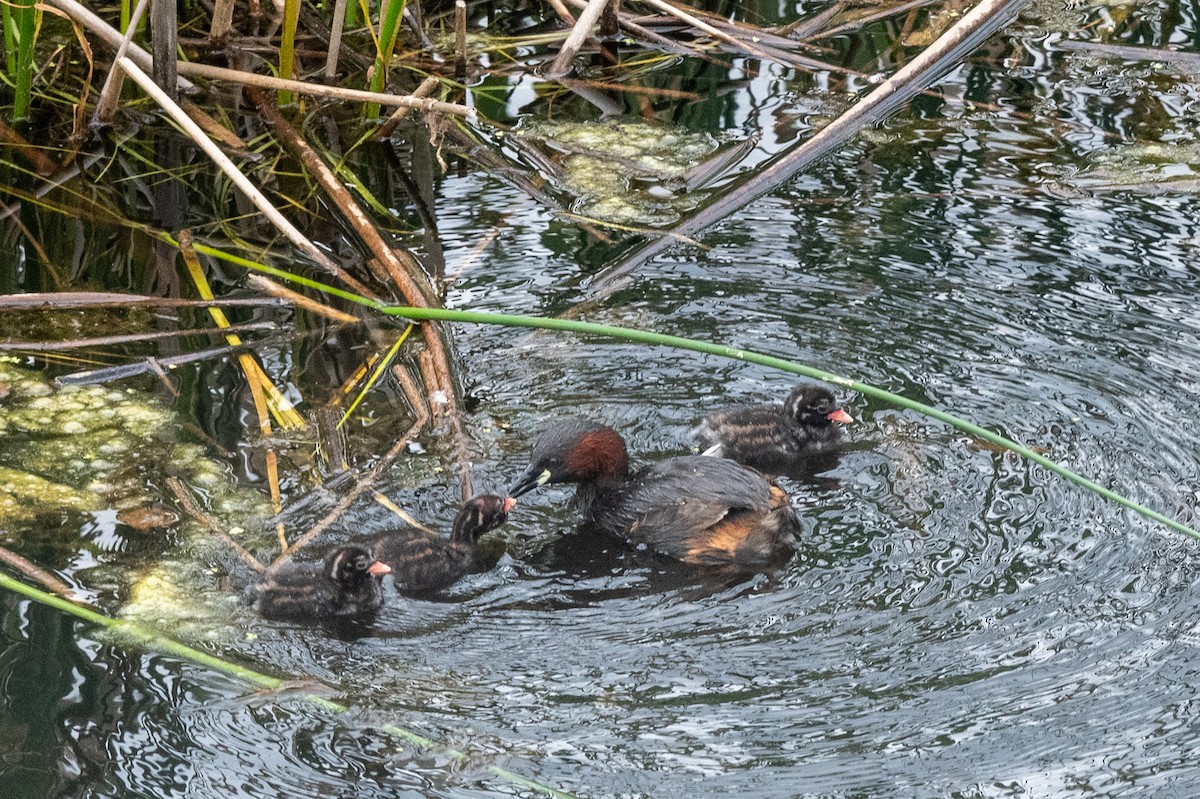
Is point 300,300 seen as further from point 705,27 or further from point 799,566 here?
point 705,27

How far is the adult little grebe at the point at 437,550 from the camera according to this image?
14.8 ft

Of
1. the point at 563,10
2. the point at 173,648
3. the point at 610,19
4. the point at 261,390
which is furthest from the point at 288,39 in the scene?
the point at 173,648

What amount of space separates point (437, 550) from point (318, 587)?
392mm

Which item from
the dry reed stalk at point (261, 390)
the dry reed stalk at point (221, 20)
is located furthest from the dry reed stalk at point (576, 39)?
the dry reed stalk at point (261, 390)

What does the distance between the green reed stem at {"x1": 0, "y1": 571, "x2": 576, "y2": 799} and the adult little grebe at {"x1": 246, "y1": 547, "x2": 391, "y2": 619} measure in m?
0.28

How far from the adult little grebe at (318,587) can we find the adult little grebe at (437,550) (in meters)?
0.10

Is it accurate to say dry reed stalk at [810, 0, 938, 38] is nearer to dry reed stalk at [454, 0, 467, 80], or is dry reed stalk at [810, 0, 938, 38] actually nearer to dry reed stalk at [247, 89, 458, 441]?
dry reed stalk at [454, 0, 467, 80]

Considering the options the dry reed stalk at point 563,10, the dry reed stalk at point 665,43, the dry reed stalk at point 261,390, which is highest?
the dry reed stalk at point 563,10

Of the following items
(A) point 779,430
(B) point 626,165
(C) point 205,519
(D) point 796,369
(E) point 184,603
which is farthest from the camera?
(B) point 626,165

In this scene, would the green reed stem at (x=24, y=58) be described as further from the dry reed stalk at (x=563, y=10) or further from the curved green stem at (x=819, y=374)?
the curved green stem at (x=819, y=374)

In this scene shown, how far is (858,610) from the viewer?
426 cm

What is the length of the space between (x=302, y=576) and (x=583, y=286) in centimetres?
215

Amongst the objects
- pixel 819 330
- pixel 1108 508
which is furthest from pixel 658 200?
pixel 1108 508

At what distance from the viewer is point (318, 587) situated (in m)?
4.36
